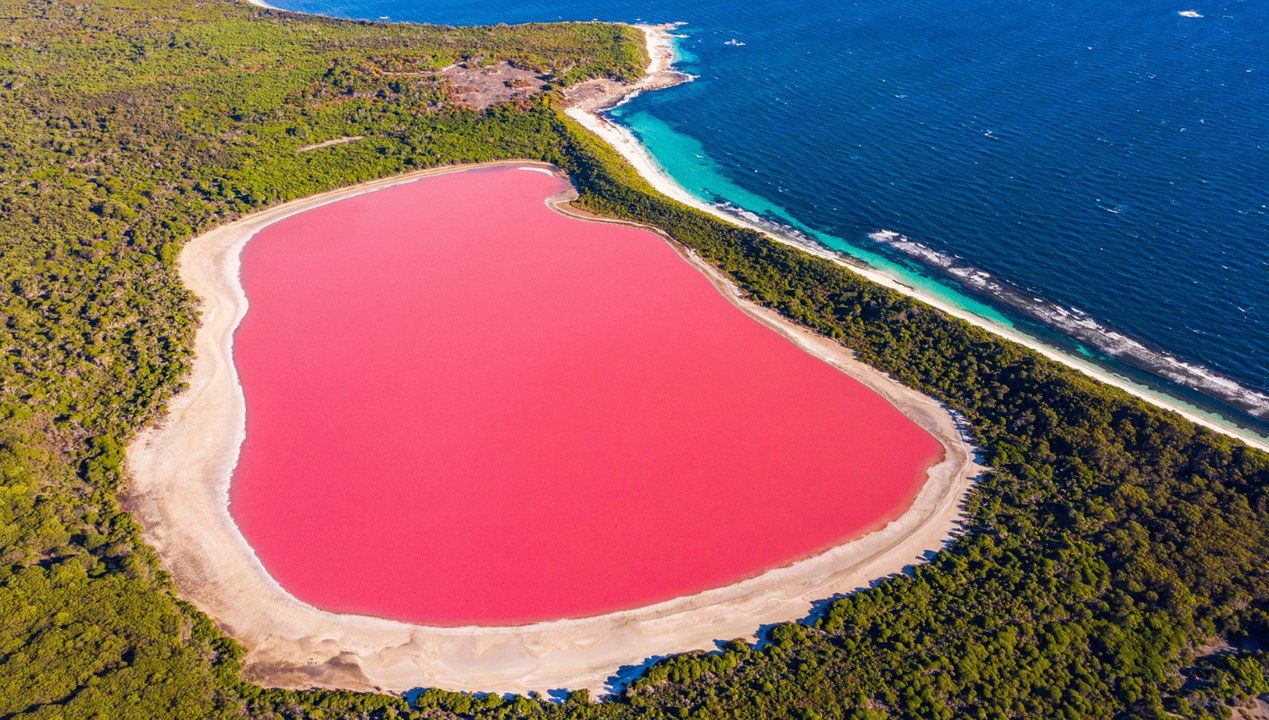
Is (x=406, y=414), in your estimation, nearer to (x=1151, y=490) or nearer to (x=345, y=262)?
(x=345, y=262)

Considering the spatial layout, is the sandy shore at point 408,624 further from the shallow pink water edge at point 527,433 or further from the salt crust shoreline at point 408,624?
the shallow pink water edge at point 527,433

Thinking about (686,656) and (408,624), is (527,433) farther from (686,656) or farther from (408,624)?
(686,656)

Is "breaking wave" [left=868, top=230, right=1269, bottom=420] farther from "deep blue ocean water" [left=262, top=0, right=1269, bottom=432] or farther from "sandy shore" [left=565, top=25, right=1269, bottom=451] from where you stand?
"sandy shore" [left=565, top=25, right=1269, bottom=451]

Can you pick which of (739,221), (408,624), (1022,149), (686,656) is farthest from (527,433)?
(1022,149)

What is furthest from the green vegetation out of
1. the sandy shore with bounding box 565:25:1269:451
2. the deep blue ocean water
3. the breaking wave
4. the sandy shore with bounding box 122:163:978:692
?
the deep blue ocean water

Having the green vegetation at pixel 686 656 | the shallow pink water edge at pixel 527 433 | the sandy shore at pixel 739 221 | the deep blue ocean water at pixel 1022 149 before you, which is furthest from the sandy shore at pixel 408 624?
the deep blue ocean water at pixel 1022 149

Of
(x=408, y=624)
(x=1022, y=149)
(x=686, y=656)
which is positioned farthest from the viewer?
(x=1022, y=149)
